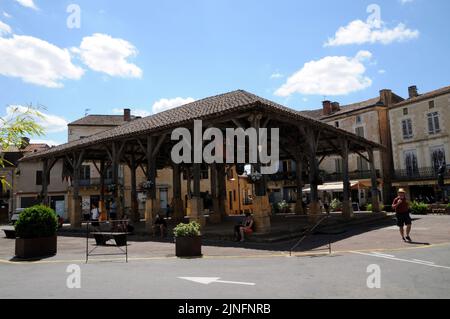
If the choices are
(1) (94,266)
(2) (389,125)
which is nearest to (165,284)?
(1) (94,266)

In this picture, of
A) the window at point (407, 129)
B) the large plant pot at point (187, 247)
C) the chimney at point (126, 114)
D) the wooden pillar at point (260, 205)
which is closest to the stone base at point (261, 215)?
the wooden pillar at point (260, 205)

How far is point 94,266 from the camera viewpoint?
7.89m

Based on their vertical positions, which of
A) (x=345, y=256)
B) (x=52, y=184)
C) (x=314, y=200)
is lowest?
(x=345, y=256)

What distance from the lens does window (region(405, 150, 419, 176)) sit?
30422mm

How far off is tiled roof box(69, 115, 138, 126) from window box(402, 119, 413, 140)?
90.8 feet

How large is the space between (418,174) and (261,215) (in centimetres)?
2296

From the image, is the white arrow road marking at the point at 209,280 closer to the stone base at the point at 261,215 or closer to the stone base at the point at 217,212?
the stone base at the point at 261,215

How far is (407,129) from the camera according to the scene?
3105cm

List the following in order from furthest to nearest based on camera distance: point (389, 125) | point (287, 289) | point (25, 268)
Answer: point (389, 125), point (25, 268), point (287, 289)

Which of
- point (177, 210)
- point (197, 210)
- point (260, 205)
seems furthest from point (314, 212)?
point (177, 210)

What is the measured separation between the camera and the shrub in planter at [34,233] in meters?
9.83
